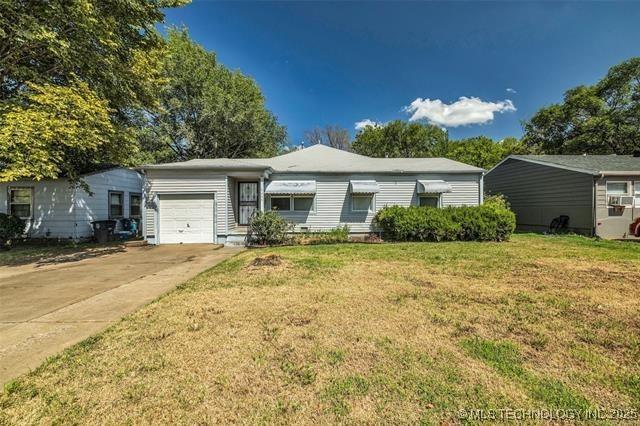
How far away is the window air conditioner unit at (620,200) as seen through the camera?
12438mm

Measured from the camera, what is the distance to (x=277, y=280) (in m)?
5.79

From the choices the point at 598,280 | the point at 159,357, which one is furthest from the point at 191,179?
the point at 598,280

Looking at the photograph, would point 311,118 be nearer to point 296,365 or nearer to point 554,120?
point 554,120

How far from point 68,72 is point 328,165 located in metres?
10.2

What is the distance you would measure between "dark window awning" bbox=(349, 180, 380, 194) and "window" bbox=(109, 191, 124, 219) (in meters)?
12.3

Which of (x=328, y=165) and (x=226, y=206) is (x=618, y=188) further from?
(x=226, y=206)

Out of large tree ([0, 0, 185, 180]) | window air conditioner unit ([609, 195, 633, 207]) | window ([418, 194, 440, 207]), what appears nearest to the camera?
large tree ([0, 0, 185, 180])

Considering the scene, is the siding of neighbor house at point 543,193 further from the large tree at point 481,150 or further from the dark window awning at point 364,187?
the large tree at point 481,150

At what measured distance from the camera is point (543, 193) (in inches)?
586

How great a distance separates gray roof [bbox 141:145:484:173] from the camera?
1145cm

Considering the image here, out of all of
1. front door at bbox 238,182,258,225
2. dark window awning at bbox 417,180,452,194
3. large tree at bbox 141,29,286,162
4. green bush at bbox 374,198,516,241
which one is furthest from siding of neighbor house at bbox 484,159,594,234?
large tree at bbox 141,29,286,162

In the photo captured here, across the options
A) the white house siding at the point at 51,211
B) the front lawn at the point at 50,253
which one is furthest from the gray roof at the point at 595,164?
the white house siding at the point at 51,211

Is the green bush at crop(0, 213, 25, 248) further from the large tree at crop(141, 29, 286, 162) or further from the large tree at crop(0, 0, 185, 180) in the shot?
the large tree at crop(141, 29, 286, 162)

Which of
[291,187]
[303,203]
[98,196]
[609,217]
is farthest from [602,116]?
[98,196]
